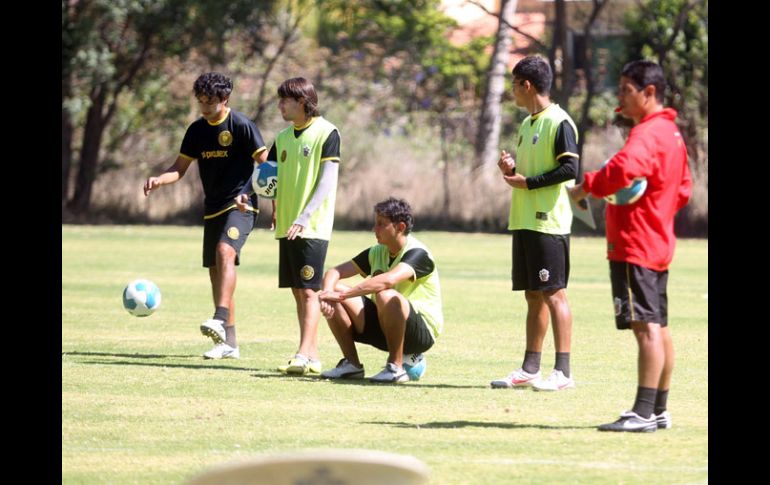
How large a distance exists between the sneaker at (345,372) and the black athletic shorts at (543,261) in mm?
1278

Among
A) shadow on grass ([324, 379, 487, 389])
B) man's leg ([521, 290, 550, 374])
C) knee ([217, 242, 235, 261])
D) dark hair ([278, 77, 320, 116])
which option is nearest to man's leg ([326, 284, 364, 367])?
shadow on grass ([324, 379, 487, 389])

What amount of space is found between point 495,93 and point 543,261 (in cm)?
2758

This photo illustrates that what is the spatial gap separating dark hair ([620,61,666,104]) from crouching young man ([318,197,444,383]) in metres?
2.33

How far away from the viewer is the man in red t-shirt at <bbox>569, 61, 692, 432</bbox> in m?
7.30

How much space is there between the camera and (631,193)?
7.29 meters

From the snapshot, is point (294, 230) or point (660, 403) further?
point (294, 230)

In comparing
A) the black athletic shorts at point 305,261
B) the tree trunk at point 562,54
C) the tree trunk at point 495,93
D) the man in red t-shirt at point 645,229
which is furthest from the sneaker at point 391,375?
the tree trunk at point 495,93

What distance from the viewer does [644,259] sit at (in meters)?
7.32

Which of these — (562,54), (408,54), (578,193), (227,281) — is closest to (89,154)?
(562,54)

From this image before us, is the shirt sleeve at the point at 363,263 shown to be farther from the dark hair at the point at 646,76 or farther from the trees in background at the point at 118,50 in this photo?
the trees in background at the point at 118,50

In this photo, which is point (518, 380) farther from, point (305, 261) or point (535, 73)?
point (535, 73)

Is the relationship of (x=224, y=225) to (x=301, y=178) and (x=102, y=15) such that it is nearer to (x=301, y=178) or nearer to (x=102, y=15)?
(x=301, y=178)
